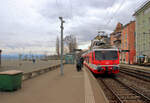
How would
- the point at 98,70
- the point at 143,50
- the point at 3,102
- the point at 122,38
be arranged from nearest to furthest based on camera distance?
the point at 3,102 < the point at 98,70 < the point at 143,50 < the point at 122,38

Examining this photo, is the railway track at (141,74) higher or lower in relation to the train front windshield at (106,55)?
lower

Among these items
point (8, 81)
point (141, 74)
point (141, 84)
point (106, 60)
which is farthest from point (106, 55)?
point (8, 81)

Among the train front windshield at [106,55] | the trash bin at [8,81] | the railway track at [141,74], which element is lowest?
the railway track at [141,74]

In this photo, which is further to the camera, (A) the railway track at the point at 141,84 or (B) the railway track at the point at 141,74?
(B) the railway track at the point at 141,74

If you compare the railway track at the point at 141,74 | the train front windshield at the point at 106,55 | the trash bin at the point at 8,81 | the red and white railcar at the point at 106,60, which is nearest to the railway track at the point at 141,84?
the railway track at the point at 141,74

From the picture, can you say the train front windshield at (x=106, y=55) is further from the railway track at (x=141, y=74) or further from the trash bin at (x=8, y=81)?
the trash bin at (x=8, y=81)

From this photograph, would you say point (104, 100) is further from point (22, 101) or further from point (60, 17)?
point (60, 17)

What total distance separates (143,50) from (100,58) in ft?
90.3

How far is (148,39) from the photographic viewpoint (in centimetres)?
3212

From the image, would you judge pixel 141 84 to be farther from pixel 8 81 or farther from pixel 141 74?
pixel 8 81

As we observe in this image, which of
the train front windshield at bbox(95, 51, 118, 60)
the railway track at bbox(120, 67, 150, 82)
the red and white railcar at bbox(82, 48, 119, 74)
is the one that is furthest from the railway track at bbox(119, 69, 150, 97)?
the train front windshield at bbox(95, 51, 118, 60)

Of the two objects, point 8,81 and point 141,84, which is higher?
point 8,81

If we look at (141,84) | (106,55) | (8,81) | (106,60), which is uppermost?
(106,55)

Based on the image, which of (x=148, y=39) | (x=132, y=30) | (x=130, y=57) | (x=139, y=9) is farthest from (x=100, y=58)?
(x=132, y=30)
